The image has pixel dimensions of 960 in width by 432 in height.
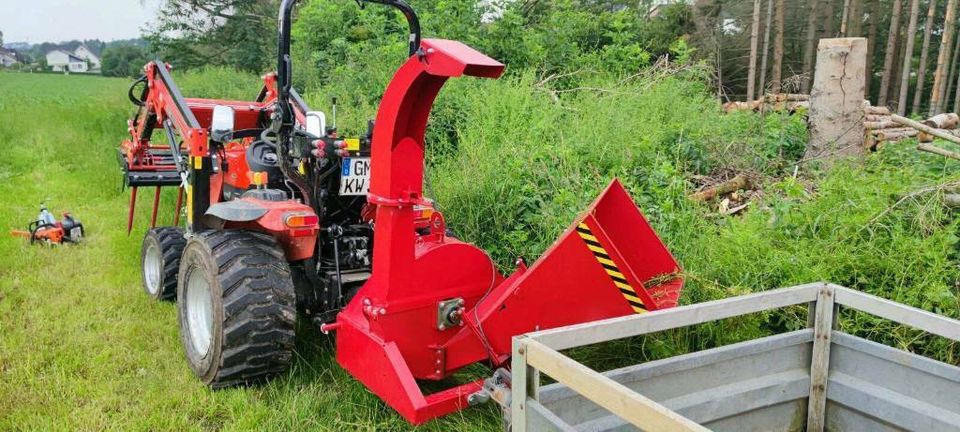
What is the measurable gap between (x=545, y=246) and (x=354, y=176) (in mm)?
1501

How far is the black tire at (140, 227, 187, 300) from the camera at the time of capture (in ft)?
16.1

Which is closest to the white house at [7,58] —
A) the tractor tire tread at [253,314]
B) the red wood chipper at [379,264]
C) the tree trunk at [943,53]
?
the red wood chipper at [379,264]

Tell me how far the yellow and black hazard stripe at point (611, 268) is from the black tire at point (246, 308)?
149 centimetres

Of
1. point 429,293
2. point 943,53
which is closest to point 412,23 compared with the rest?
point 429,293

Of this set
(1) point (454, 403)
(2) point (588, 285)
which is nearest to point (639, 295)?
(2) point (588, 285)

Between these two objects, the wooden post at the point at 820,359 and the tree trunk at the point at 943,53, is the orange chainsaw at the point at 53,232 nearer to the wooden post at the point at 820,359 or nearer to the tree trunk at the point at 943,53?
the wooden post at the point at 820,359

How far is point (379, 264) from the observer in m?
2.99

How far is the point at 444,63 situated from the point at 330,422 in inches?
71.5

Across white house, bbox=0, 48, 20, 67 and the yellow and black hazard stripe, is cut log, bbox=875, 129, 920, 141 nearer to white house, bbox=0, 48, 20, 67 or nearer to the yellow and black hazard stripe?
the yellow and black hazard stripe

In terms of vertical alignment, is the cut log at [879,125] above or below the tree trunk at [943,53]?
below

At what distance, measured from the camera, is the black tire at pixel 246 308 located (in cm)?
322

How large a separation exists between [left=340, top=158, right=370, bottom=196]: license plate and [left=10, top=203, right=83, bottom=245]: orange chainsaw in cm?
428

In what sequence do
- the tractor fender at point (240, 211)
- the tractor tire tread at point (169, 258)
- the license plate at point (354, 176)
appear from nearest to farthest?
the tractor fender at point (240, 211), the license plate at point (354, 176), the tractor tire tread at point (169, 258)

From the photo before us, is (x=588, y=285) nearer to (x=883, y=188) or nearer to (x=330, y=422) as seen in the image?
(x=330, y=422)
